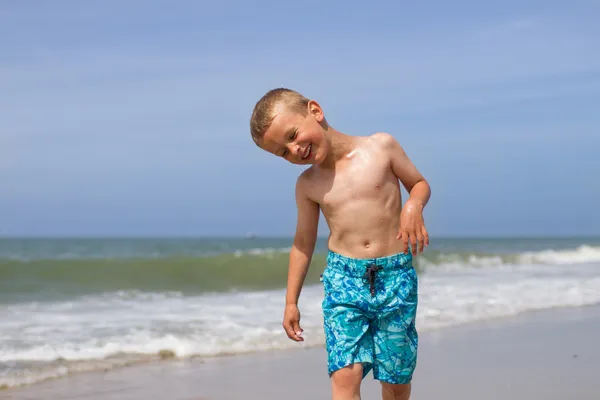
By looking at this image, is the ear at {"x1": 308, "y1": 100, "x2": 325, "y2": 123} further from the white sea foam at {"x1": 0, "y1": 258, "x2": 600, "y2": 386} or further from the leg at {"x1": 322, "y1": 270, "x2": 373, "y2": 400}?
the white sea foam at {"x1": 0, "y1": 258, "x2": 600, "y2": 386}

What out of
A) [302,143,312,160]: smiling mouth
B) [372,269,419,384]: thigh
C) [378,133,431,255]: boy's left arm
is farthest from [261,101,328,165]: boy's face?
[372,269,419,384]: thigh

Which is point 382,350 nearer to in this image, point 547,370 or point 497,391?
point 497,391

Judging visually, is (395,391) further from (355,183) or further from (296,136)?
(296,136)

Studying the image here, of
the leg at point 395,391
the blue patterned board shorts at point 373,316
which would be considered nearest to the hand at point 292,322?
the blue patterned board shorts at point 373,316

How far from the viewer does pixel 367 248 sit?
9.95ft

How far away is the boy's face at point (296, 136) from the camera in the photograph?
288cm

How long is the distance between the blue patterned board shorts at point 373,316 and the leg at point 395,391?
0.06 meters

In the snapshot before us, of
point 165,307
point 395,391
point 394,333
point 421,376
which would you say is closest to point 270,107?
point 394,333

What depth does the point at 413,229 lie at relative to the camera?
279 centimetres

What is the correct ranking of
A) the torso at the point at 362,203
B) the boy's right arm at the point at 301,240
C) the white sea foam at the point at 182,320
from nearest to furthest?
the torso at the point at 362,203 < the boy's right arm at the point at 301,240 < the white sea foam at the point at 182,320

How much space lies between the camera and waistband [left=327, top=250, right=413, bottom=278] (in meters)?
2.99

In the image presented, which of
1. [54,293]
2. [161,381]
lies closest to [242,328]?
[161,381]

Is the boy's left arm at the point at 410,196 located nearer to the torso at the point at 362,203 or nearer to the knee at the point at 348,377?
the torso at the point at 362,203

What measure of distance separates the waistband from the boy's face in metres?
0.41
